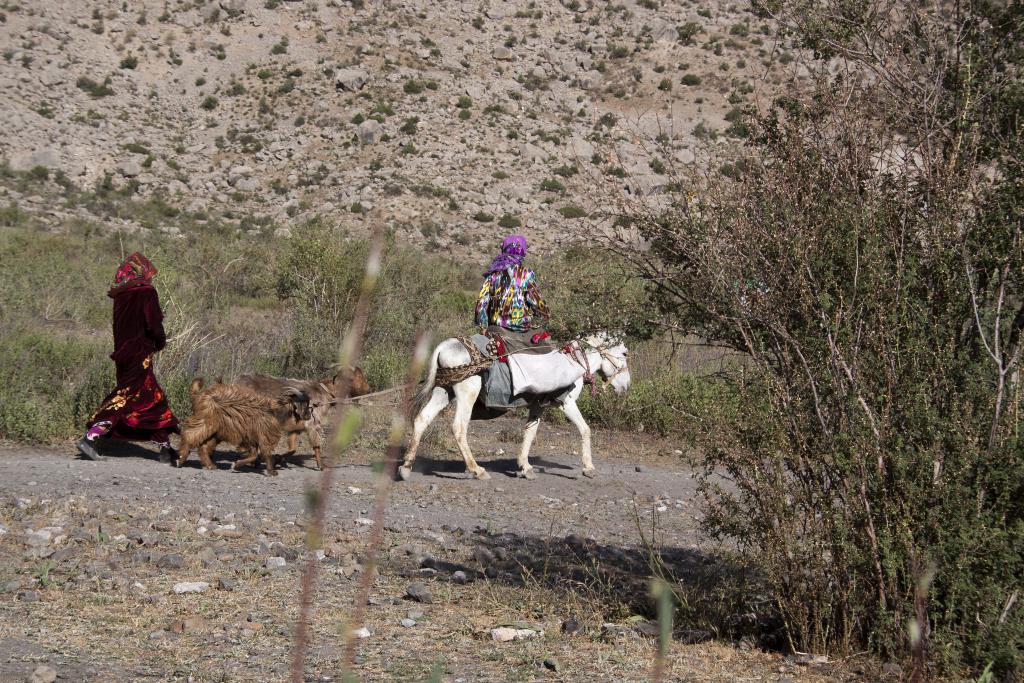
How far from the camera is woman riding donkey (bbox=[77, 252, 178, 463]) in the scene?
9.68m

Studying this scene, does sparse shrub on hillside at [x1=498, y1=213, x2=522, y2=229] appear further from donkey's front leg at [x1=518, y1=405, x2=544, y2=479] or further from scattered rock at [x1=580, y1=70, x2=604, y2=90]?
donkey's front leg at [x1=518, y1=405, x2=544, y2=479]

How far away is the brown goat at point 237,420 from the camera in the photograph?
30.5ft

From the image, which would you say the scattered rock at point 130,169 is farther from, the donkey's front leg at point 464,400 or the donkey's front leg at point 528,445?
the donkey's front leg at point 464,400

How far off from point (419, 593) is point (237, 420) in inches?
159

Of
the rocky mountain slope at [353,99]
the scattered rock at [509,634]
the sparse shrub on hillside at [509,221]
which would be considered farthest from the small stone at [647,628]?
the sparse shrub on hillside at [509,221]

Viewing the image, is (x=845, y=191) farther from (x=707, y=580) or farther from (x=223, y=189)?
(x=223, y=189)

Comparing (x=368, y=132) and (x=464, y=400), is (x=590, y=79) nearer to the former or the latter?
(x=368, y=132)

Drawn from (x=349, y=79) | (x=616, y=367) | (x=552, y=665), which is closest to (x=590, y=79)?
(x=349, y=79)

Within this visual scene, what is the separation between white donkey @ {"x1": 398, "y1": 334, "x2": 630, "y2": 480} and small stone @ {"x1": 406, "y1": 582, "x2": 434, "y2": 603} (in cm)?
380

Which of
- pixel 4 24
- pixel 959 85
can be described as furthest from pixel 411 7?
pixel 959 85

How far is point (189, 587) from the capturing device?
5750mm

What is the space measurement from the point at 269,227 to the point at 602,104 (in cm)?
1613

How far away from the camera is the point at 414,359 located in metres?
1.00

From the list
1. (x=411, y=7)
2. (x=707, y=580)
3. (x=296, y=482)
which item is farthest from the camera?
(x=411, y=7)
